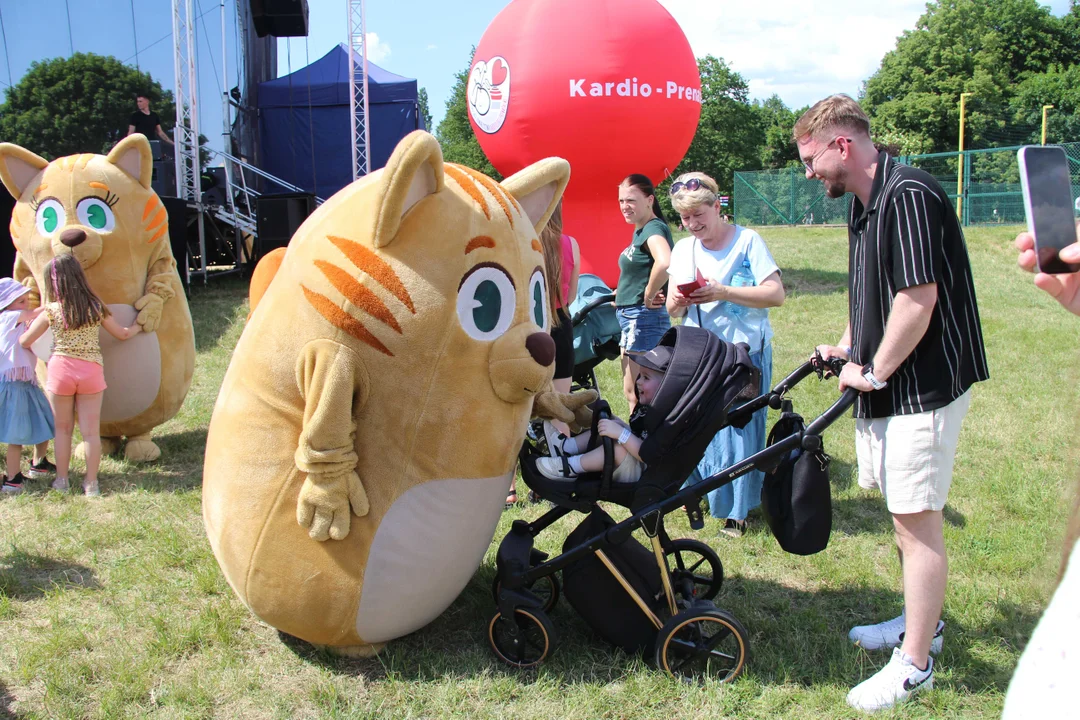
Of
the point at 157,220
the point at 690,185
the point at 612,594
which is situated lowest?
the point at 612,594

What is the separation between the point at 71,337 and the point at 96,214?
846mm

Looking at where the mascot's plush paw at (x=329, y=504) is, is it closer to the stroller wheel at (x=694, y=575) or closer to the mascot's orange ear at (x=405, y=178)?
the mascot's orange ear at (x=405, y=178)

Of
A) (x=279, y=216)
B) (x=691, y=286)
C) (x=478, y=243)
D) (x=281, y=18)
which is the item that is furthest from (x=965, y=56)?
(x=478, y=243)

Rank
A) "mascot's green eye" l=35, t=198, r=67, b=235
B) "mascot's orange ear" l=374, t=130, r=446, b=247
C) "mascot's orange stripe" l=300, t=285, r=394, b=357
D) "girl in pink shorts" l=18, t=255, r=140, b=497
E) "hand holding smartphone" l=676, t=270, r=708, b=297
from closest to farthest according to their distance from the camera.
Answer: "mascot's orange ear" l=374, t=130, r=446, b=247 → "mascot's orange stripe" l=300, t=285, r=394, b=357 → "hand holding smartphone" l=676, t=270, r=708, b=297 → "girl in pink shorts" l=18, t=255, r=140, b=497 → "mascot's green eye" l=35, t=198, r=67, b=235

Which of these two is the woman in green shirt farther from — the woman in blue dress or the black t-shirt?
the black t-shirt

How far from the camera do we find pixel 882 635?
10.6 ft

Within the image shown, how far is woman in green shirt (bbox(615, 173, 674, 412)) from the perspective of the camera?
4.85 meters

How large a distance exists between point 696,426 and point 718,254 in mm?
1534

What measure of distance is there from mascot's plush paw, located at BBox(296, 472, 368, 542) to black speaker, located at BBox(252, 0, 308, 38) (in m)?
18.7

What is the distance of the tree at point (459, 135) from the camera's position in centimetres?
4581

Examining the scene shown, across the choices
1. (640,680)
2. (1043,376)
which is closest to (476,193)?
(640,680)

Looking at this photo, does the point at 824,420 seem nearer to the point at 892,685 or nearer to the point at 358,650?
the point at 892,685

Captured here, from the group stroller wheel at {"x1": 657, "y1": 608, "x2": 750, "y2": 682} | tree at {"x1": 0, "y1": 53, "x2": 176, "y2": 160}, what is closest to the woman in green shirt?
stroller wheel at {"x1": 657, "y1": 608, "x2": 750, "y2": 682}

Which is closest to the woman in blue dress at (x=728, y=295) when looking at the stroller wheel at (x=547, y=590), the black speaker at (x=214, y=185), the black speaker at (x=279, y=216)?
the stroller wheel at (x=547, y=590)
